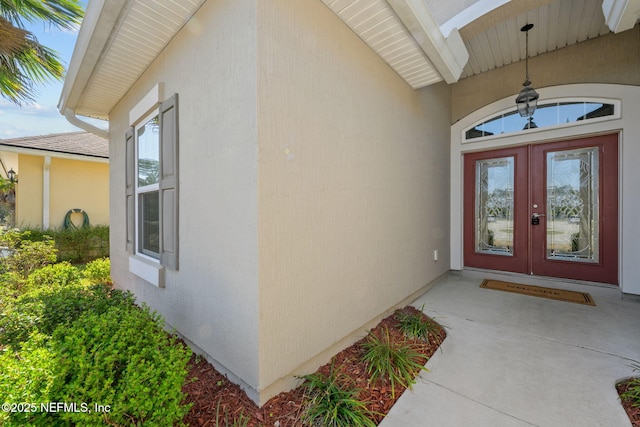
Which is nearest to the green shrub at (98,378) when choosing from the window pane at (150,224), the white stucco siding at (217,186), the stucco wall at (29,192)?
the white stucco siding at (217,186)

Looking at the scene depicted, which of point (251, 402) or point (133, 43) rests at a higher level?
point (133, 43)

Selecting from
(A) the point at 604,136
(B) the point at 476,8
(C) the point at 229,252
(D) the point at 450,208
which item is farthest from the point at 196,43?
(A) the point at 604,136

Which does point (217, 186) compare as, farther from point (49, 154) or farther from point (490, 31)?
point (49, 154)

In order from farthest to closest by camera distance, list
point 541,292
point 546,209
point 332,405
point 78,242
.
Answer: point 78,242 < point 546,209 < point 541,292 < point 332,405

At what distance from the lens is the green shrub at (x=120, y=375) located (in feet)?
4.42

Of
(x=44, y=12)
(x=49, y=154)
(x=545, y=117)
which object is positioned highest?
(x=44, y=12)

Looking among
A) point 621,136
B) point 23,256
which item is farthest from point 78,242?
point 621,136

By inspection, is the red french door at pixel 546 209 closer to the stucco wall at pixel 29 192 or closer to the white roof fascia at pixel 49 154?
the white roof fascia at pixel 49 154

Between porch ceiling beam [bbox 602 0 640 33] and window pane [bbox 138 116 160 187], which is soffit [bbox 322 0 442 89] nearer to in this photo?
porch ceiling beam [bbox 602 0 640 33]

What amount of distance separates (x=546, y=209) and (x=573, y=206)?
1.10ft

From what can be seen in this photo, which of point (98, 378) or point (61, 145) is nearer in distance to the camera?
point (98, 378)

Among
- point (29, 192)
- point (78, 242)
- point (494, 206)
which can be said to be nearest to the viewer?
point (494, 206)

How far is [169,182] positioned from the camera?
2.93 m

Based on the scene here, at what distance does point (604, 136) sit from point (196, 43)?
5661mm
